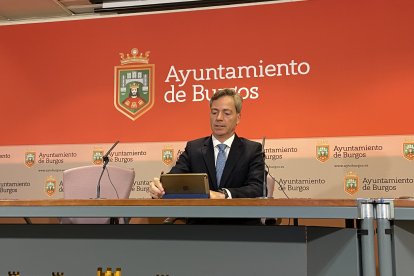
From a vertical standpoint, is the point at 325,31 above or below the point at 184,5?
below

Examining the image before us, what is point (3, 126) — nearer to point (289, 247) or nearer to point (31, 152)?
point (31, 152)

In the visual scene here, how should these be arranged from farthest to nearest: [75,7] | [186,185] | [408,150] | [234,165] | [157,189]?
[75,7] → [408,150] → [234,165] → [157,189] → [186,185]

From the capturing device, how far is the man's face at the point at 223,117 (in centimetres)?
339

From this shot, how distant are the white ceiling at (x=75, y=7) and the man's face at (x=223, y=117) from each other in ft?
6.24

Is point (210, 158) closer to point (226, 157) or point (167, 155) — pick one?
point (226, 157)

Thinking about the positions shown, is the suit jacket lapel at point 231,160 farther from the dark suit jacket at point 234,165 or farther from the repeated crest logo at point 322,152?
the repeated crest logo at point 322,152

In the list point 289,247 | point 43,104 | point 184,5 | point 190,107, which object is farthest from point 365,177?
point 43,104

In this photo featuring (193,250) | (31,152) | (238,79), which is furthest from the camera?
(31,152)

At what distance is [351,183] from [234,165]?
1698mm

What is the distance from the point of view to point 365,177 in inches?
175

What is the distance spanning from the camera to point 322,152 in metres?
4.60

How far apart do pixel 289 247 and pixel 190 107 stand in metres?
3.14

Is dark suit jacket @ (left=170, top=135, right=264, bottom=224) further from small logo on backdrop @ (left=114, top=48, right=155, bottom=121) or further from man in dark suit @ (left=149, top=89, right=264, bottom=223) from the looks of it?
small logo on backdrop @ (left=114, top=48, right=155, bottom=121)

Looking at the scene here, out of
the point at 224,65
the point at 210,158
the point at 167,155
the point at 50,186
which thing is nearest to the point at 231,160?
the point at 210,158
